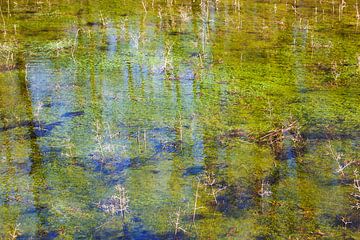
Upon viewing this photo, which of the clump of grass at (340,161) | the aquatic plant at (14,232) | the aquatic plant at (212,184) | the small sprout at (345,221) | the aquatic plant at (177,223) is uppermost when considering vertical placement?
the clump of grass at (340,161)

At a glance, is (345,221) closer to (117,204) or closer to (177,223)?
(177,223)

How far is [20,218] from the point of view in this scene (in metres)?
3.31

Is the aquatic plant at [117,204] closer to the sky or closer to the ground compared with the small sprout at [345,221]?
closer to the sky

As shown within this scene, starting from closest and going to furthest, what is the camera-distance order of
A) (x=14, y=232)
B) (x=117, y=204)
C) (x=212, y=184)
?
(x=14, y=232) < (x=117, y=204) < (x=212, y=184)

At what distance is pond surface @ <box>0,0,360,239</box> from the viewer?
335 centimetres

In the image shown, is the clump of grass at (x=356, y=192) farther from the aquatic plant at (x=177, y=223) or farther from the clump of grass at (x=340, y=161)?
the aquatic plant at (x=177, y=223)

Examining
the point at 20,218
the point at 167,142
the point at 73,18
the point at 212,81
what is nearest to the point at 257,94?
the point at 212,81

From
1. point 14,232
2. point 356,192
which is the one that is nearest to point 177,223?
point 14,232

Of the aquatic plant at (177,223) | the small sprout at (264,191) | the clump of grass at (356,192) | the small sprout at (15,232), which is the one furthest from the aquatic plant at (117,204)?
the clump of grass at (356,192)

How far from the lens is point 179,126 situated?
449cm

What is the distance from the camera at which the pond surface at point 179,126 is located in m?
3.35

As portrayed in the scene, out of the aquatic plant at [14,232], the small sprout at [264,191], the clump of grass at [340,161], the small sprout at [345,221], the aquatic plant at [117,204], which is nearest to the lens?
the aquatic plant at [14,232]

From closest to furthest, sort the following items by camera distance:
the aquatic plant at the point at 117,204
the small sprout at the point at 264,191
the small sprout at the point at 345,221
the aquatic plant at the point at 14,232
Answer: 1. the aquatic plant at the point at 14,232
2. the small sprout at the point at 345,221
3. the aquatic plant at the point at 117,204
4. the small sprout at the point at 264,191

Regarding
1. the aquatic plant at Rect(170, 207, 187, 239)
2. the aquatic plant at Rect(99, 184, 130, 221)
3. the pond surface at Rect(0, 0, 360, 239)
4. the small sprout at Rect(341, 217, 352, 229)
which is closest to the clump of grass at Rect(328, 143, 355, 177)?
the pond surface at Rect(0, 0, 360, 239)
